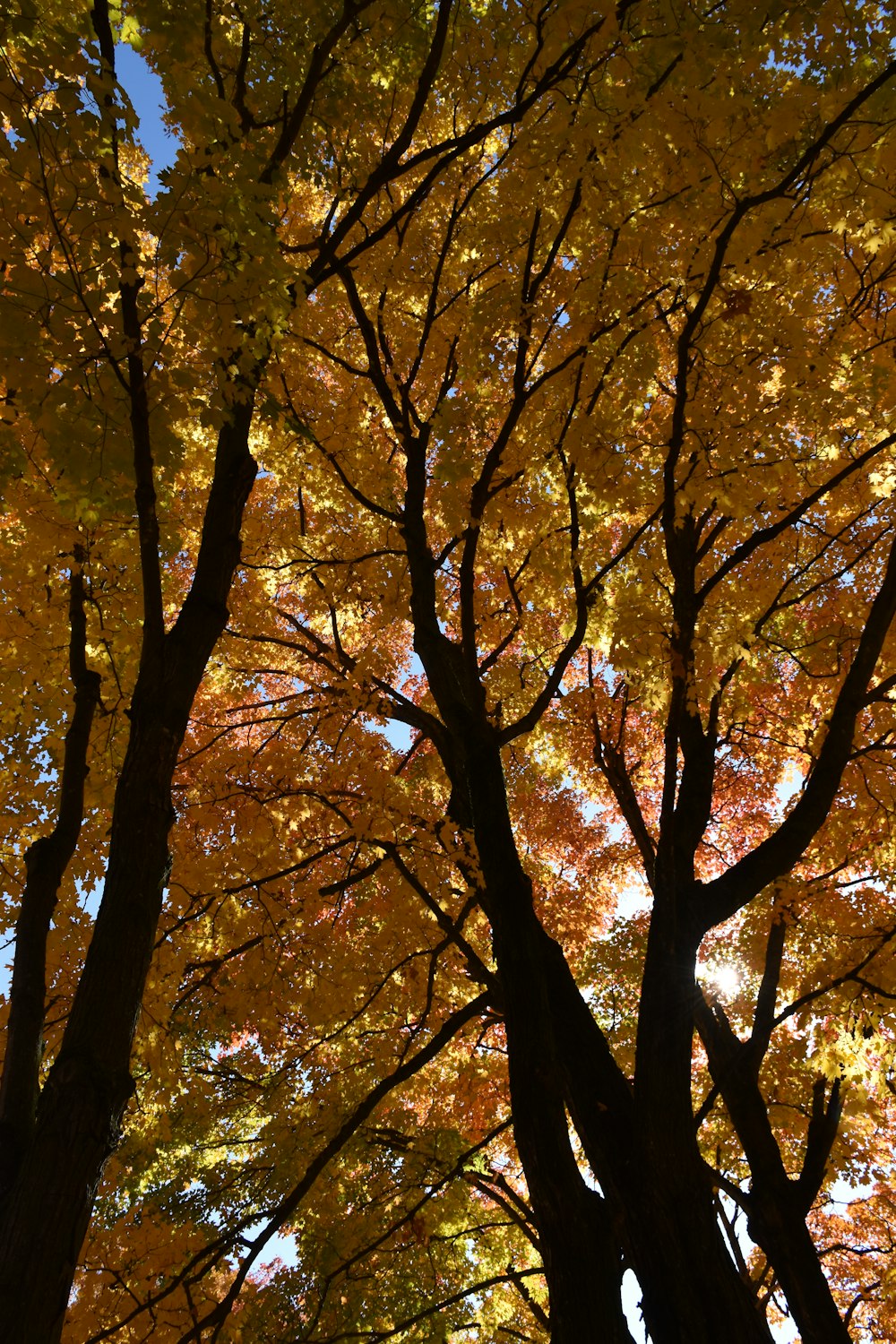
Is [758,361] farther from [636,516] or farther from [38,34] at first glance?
[38,34]

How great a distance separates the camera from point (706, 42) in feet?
13.7

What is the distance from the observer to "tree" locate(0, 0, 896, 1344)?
3.27 m

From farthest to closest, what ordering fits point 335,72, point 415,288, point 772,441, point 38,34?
point 415,288, point 772,441, point 335,72, point 38,34

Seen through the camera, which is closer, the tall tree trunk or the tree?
the tall tree trunk

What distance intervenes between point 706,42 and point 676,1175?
5867mm

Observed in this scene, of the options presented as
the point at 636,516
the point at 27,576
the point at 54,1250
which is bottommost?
the point at 54,1250

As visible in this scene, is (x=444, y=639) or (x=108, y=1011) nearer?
(x=108, y=1011)

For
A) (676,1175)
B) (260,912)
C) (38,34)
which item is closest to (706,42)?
(38,34)

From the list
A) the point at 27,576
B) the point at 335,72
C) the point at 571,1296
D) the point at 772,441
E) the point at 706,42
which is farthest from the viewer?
the point at 27,576

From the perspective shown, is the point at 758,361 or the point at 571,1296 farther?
the point at 758,361

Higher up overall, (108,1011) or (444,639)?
(444,639)

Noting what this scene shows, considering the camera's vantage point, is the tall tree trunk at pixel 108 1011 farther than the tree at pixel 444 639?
No

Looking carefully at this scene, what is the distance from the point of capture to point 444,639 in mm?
5988

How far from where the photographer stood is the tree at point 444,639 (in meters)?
3.27
